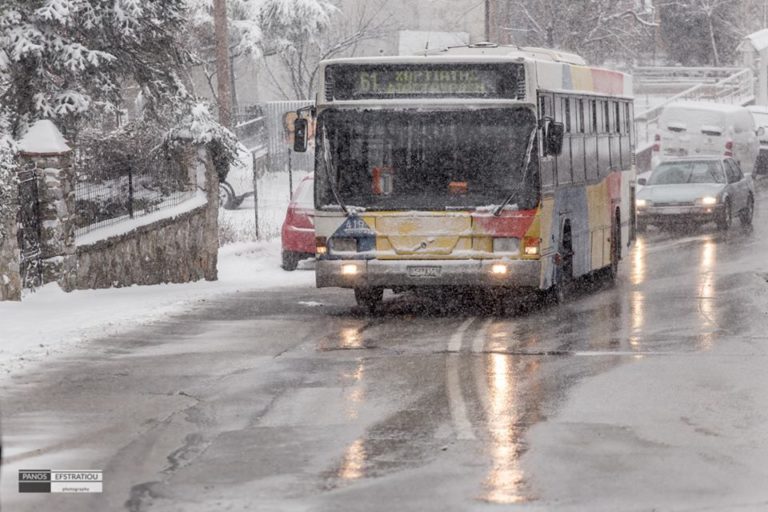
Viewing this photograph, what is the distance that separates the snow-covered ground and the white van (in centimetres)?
2046

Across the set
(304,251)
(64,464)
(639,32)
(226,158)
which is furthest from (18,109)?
(639,32)

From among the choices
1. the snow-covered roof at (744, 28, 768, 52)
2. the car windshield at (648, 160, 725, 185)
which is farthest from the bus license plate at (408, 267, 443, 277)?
the snow-covered roof at (744, 28, 768, 52)

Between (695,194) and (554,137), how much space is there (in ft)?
53.1

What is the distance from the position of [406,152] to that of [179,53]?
6.16 metres

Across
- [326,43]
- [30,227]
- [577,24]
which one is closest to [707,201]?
[30,227]

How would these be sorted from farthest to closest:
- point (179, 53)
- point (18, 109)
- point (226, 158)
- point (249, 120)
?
point (249, 120), point (226, 158), point (179, 53), point (18, 109)

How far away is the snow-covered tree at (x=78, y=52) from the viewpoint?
2059 centimetres

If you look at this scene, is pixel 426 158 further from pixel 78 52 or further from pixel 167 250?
pixel 167 250

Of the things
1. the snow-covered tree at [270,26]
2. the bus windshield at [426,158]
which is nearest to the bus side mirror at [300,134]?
the bus windshield at [426,158]

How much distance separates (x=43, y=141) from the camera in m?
19.3

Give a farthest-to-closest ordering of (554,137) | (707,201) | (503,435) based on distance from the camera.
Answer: (707,201) → (554,137) → (503,435)

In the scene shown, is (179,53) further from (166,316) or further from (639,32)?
(639,32)

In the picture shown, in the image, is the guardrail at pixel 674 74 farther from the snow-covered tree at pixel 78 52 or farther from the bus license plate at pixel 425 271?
Result: the bus license plate at pixel 425 271

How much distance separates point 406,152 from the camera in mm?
17562
